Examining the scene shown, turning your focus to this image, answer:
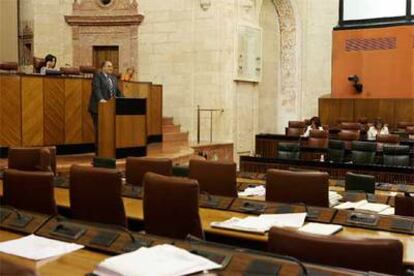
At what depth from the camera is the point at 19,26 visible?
14.0m

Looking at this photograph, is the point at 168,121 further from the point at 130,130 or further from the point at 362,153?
the point at 362,153

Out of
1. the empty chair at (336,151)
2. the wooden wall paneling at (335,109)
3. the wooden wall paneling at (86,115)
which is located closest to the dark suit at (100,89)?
the wooden wall paneling at (86,115)

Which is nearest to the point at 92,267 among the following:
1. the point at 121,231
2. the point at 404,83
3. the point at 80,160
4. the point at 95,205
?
the point at 121,231

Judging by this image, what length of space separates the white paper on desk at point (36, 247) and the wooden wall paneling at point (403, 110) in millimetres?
13124

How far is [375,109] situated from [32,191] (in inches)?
505

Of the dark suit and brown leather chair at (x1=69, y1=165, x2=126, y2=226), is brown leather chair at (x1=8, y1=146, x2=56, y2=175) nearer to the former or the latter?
brown leather chair at (x1=69, y1=165, x2=126, y2=226)

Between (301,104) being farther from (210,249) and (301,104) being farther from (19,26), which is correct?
(210,249)

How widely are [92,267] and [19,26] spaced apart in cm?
1284

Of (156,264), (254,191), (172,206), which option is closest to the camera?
(156,264)

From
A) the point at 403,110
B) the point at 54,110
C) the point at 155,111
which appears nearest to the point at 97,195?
the point at 54,110

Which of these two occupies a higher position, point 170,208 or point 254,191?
point 170,208

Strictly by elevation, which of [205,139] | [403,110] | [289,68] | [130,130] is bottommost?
[205,139]

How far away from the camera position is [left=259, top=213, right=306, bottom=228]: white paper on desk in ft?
9.95

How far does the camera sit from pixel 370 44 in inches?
608
